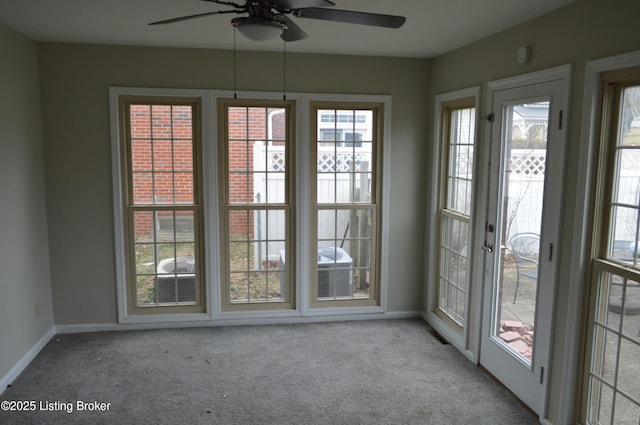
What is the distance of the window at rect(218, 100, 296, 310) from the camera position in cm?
457

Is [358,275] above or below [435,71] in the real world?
below

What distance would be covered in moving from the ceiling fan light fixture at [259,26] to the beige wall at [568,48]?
66.7 inches

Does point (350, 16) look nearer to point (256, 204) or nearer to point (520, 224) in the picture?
point (520, 224)

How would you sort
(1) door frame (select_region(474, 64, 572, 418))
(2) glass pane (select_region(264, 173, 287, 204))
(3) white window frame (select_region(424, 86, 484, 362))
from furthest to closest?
(2) glass pane (select_region(264, 173, 287, 204))
(3) white window frame (select_region(424, 86, 484, 362))
(1) door frame (select_region(474, 64, 572, 418))

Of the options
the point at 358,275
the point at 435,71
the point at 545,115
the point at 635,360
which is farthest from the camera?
the point at 358,275

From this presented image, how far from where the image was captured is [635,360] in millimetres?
2488

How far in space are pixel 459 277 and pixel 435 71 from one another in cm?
196

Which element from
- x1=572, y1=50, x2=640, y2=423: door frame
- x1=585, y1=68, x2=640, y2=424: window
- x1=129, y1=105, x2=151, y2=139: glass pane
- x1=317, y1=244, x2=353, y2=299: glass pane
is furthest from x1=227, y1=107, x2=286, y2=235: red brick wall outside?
→ x1=585, y1=68, x2=640, y2=424: window

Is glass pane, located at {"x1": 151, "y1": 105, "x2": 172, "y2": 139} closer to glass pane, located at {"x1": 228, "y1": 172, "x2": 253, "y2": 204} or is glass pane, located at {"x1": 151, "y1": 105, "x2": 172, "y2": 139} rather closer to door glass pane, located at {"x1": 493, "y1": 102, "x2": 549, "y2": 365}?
glass pane, located at {"x1": 228, "y1": 172, "x2": 253, "y2": 204}

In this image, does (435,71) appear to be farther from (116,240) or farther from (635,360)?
(116,240)

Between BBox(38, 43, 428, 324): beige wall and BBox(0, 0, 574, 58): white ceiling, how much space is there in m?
0.14

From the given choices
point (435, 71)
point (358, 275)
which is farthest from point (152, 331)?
point (435, 71)

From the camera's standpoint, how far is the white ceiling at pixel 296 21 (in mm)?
2980

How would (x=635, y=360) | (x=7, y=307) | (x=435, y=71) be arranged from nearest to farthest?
(x=635, y=360)
(x=7, y=307)
(x=435, y=71)
